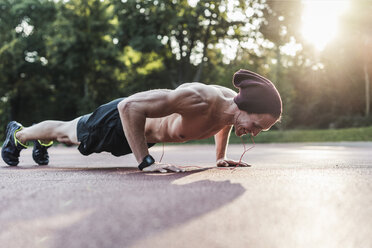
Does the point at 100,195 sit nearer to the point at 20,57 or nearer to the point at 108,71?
the point at 108,71

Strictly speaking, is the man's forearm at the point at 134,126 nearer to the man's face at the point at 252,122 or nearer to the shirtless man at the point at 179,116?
the shirtless man at the point at 179,116

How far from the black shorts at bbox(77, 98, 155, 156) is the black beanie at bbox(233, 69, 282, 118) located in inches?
44.4

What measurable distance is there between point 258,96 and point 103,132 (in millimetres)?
1390

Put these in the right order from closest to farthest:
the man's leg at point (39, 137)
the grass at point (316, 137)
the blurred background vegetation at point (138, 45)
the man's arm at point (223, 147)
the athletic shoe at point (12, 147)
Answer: the man's arm at point (223, 147), the man's leg at point (39, 137), the athletic shoe at point (12, 147), the grass at point (316, 137), the blurred background vegetation at point (138, 45)

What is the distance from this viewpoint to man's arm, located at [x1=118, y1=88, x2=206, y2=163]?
2654 mm

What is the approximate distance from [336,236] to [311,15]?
15.3 m

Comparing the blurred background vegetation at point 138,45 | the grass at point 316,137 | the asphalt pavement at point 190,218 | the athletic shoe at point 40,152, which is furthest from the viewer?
the blurred background vegetation at point 138,45

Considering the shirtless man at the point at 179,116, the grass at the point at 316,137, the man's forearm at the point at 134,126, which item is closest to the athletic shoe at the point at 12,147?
the shirtless man at the point at 179,116

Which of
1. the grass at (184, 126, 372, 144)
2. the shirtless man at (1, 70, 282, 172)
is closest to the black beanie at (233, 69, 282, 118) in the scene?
the shirtless man at (1, 70, 282, 172)

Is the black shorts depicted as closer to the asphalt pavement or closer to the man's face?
the man's face

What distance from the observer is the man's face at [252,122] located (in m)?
2.66

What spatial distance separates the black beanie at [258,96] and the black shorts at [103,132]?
113cm

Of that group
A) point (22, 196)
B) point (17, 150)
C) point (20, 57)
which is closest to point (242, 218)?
point (22, 196)

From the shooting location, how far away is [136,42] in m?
16.5
